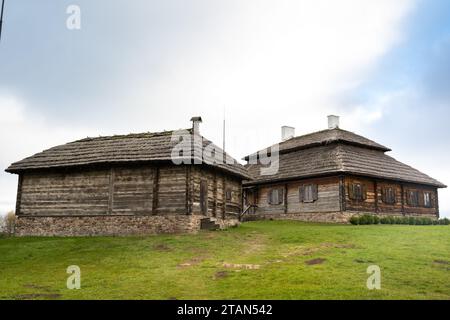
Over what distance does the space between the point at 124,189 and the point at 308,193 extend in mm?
14192

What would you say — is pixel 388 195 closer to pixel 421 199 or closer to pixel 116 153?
pixel 421 199

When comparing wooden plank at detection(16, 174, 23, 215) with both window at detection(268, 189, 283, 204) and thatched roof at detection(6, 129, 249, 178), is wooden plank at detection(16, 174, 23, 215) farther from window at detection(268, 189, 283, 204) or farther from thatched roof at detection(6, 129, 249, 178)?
window at detection(268, 189, 283, 204)

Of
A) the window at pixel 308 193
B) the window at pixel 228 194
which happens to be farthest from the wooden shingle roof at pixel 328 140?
the window at pixel 228 194

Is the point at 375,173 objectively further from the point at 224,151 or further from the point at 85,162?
the point at 85,162

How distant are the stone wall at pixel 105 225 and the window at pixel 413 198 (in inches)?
713

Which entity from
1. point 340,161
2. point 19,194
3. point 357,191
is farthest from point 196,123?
point 357,191

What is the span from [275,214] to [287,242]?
15253mm

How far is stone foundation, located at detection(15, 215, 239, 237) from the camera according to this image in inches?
914

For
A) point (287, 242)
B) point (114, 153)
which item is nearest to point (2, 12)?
point (114, 153)

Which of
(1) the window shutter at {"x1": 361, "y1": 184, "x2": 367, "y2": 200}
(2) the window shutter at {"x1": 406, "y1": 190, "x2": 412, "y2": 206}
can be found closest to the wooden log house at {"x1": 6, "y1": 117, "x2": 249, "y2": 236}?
(1) the window shutter at {"x1": 361, "y1": 184, "x2": 367, "y2": 200}

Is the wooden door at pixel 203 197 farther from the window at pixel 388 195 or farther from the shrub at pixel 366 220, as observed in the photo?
the window at pixel 388 195

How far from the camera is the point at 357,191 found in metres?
31.4

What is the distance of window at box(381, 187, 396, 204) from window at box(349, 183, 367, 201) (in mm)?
2028
